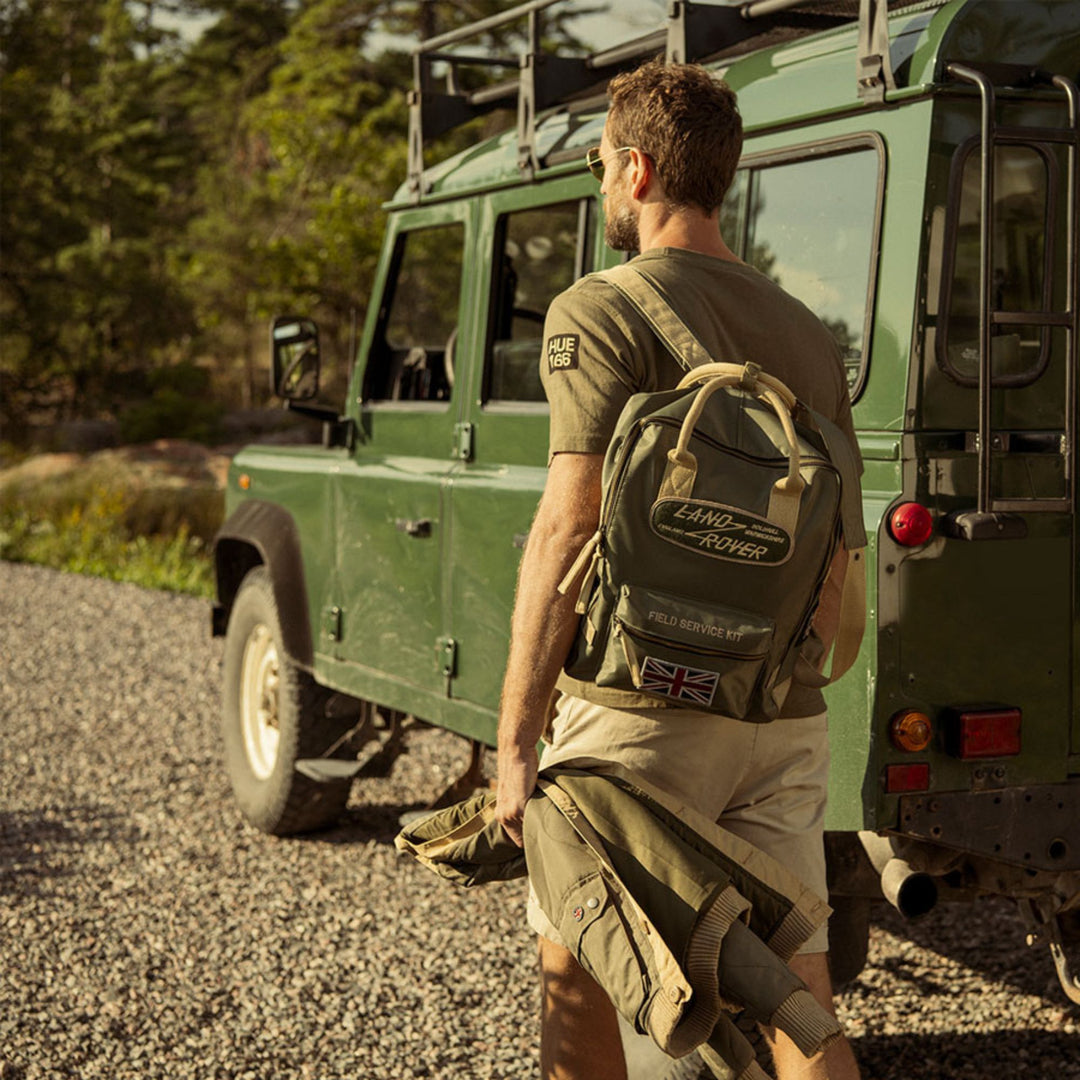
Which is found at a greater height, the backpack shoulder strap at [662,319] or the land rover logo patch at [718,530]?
the backpack shoulder strap at [662,319]

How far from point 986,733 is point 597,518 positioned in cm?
139

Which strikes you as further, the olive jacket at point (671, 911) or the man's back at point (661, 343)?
the man's back at point (661, 343)

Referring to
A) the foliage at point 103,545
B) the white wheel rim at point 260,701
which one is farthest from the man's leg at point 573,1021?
the foliage at point 103,545

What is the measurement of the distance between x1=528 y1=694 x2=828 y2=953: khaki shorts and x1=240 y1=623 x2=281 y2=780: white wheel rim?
148 inches

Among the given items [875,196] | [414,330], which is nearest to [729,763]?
[875,196]

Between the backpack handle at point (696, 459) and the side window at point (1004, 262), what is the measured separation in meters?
1.18

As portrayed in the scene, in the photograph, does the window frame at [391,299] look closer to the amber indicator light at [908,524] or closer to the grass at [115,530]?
the amber indicator light at [908,524]

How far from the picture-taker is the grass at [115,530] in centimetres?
1480

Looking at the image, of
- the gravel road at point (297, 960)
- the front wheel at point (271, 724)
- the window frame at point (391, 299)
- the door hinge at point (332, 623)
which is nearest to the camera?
the gravel road at point (297, 960)

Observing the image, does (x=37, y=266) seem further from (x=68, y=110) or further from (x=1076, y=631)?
(x=1076, y=631)

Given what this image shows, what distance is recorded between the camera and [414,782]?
23.7ft

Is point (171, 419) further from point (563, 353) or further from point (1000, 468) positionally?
point (563, 353)

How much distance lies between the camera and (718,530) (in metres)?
2.46

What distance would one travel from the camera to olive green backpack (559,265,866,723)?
246cm
